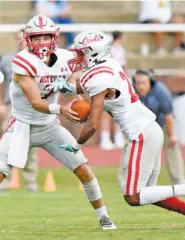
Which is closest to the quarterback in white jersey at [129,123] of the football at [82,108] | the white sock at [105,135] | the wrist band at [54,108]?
the football at [82,108]

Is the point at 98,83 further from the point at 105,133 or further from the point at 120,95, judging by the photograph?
the point at 105,133

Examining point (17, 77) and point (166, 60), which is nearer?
point (17, 77)

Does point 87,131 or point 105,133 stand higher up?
point 87,131

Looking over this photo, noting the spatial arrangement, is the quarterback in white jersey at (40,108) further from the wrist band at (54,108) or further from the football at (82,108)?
the football at (82,108)

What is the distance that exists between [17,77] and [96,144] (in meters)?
7.16

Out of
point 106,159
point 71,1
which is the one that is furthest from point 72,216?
point 71,1

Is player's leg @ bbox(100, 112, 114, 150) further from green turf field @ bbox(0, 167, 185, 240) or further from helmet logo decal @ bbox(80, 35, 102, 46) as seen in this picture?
helmet logo decal @ bbox(80, 35, 102, 46)

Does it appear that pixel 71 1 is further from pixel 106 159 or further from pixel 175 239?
pixel 175 239

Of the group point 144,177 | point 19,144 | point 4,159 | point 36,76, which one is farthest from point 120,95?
point 4,159

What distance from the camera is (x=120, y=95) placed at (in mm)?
7750

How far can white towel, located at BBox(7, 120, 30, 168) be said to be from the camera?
326 inches

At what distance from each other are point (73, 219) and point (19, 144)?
1.00 metres

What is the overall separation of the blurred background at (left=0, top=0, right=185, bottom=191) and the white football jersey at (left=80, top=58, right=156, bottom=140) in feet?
21.8

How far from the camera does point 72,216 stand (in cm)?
921
